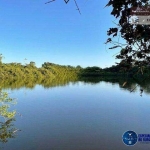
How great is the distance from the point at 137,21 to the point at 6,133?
7889 mm

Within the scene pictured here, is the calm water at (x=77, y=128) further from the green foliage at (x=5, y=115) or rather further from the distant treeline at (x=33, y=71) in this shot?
the distant treeline at (x=33, y=71)

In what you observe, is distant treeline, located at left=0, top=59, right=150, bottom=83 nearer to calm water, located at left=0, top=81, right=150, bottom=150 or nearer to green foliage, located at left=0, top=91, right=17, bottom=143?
calm water, located at left=0, top=81, right=150, bottom=150

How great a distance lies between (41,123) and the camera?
10.1 metres

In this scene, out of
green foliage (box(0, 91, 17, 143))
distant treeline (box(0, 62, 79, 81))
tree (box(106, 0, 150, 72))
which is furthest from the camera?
distant treeline (box(0, 62, 79, 81))

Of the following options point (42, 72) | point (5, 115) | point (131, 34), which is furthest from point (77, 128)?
point (42, 72)

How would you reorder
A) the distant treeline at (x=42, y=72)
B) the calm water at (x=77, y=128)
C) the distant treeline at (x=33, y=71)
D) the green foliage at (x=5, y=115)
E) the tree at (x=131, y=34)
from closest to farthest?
the tree at (x=131, y=34), the green foliage at (x=5, y=115), the calm water at (x=77, y=128), the distant treeline at (x=33, y=71), the distant treeline at (x=42, y=72)

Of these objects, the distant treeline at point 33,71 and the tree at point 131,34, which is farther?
the distant treeline at point 33,71

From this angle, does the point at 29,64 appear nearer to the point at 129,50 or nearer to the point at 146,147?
the point at 146,147

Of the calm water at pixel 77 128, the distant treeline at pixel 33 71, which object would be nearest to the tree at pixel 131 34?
the calm water at pixel 77 128

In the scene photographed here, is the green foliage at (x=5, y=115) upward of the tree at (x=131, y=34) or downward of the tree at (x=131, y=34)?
downward

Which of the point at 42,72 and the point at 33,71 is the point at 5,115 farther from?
the point at 42,72

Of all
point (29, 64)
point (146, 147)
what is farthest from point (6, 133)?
point (29, 64)

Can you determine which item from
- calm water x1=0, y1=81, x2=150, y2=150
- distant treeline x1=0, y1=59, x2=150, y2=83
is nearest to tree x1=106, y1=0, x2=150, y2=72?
calm water x1=0, y1=81, x2=150, y2=150

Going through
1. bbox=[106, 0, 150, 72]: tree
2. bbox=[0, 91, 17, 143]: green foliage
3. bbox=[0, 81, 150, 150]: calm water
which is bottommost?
bbox=[0, 81, 150, 150]: calm water
